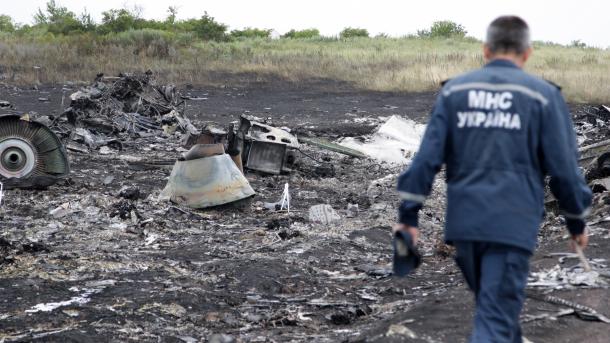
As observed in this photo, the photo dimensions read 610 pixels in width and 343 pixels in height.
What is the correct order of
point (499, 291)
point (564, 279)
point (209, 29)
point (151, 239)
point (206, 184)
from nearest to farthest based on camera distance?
point (499, 291) < point (564, 279) < point (151, 239) < point (206, 184) < point (209, 29)

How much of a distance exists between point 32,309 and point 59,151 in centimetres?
535

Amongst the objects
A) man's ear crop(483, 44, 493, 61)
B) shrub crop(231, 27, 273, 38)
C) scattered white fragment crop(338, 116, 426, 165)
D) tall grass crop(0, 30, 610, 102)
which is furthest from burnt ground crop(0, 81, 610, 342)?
shrub crop(231, 27, 273, 38)

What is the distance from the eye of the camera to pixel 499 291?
137 inches

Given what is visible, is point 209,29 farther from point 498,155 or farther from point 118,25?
point 498,155

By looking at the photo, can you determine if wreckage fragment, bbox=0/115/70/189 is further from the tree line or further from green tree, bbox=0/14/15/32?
green tree, bbox=0/14/15/32

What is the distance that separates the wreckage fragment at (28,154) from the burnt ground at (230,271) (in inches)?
8.5

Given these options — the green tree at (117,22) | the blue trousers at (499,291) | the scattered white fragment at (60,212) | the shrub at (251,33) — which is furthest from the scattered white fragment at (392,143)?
the shrub at (251,33)

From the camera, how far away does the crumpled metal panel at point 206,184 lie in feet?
33.4

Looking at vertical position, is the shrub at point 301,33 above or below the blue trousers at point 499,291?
above

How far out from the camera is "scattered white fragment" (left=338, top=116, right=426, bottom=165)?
15719 millimetres

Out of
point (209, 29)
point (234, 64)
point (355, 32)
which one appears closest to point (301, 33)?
point (355, 32)

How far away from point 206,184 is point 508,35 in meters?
6.97

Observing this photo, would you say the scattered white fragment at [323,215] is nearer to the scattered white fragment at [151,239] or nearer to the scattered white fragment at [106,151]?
the scattered white fragment at [151,239]

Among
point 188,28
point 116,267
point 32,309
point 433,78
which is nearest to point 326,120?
point 433,78
